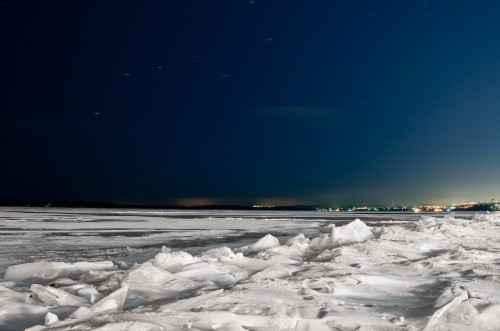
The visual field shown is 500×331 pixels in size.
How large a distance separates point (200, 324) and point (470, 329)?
135cm

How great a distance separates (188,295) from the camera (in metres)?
2.68

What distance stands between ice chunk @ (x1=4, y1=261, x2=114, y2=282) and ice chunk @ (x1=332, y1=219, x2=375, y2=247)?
3043 mm

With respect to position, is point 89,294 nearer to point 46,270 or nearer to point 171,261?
point 171,261

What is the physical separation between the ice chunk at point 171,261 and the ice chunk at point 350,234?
8.28 ft

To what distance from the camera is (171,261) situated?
11.7 ft

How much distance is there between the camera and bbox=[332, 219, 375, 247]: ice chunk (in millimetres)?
5562

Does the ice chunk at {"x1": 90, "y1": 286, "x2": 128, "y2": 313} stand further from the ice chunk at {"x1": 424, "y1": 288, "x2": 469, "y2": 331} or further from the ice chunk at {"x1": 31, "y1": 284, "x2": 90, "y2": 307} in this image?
the ice chunk at {"x1": 424, "y1": 288, "x2": 469, "y2": 331}

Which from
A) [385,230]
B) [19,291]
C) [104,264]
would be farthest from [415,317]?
[385,230]

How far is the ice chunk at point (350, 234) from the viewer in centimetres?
556

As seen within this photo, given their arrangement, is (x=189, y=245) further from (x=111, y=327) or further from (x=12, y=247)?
(x=111, y=327)

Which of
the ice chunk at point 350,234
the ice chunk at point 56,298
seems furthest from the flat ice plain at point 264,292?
the ice chunk at point 350,234

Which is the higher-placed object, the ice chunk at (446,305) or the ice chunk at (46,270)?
the ice chunk at (446,305)

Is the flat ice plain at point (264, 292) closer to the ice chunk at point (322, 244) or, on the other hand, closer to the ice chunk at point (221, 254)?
the ice chunk at point (221, 254)

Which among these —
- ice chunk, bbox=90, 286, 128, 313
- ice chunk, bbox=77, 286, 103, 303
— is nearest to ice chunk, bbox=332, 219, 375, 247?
ice chunk, bbox=77, 286, 103, 303
